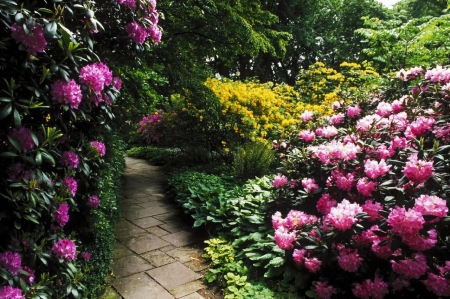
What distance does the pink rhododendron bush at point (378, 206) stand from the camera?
193 centimetres

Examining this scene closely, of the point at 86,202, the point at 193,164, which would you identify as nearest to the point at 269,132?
the point at 193,164

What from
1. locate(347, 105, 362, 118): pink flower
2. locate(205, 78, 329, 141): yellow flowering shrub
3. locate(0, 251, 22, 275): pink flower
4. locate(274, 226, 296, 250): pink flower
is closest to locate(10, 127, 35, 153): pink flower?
locate(0, 251, 22, 275): pink flower

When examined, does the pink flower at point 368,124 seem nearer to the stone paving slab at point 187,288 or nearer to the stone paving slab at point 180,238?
the stone paving slab at point 187,288

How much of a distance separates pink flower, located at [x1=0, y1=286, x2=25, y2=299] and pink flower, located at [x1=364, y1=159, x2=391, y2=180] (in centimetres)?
222

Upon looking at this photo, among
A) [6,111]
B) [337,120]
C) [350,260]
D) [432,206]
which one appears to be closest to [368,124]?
[337,120]

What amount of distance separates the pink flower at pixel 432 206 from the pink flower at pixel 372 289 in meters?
0.59

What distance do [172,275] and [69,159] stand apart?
1.74 meters

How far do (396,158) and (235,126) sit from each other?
3.74 meters

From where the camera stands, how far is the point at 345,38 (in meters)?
17.5

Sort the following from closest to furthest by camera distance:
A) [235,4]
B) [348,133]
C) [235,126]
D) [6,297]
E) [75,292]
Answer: [6,297] → [75,292] → [348,133] → [235,4] → [235,126]

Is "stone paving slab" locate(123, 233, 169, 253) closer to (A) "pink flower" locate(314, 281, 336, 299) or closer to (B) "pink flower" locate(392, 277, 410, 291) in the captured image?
(A) "pink flower" locate(314, 281, 336, 299)

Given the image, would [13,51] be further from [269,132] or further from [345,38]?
[345,38]

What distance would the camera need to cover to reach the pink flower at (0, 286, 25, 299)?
1336mm

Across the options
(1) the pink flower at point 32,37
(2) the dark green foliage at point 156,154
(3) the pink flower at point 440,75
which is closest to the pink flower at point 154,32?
(1) the pink flower at point 32,37
